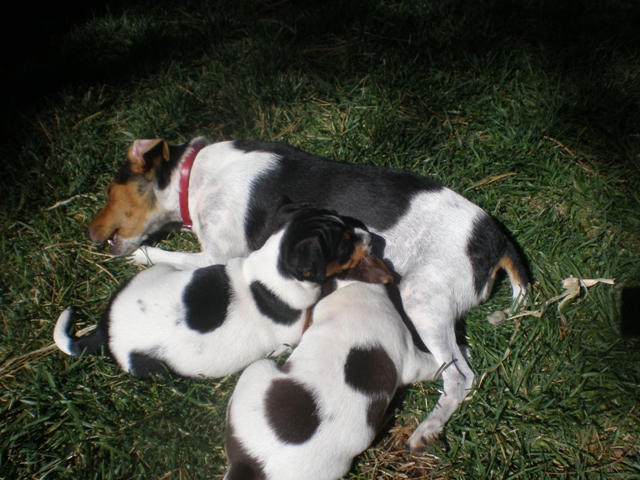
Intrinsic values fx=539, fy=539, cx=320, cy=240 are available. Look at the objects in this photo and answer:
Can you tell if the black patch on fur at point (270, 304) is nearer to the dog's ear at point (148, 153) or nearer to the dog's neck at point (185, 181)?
the dog's neck at point (185, 181)

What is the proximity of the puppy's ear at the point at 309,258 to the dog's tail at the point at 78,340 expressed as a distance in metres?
1.43

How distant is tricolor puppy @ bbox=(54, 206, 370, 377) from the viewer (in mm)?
3580

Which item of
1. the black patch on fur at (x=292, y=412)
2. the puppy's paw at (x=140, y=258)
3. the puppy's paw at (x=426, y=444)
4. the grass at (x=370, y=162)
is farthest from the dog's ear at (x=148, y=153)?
the puppy's paw at (x=426, y=444)

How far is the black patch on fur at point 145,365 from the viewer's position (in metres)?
3.60

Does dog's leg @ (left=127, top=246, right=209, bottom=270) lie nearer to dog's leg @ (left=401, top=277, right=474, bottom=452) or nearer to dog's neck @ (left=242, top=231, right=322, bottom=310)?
dog's neck @ (left=242, top=231, right=322, bottom=310)

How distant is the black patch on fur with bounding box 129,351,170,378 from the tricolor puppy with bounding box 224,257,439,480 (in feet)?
1.98

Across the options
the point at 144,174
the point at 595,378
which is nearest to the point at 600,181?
the point at 595,378

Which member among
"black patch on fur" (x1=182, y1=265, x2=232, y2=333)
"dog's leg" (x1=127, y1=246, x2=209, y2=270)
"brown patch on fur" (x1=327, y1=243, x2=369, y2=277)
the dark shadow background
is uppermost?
the dark shadow background

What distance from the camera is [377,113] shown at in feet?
18.2

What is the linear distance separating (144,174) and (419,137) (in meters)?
2.66

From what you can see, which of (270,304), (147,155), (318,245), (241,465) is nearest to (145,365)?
(270,304)

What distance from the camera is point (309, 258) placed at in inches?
139

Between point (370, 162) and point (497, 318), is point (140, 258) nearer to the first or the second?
point (370, 162)

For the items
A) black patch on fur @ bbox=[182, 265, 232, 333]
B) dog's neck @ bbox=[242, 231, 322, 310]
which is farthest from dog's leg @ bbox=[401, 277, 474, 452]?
black patch on fur @ bbox=[182, 265, 232, 333]
